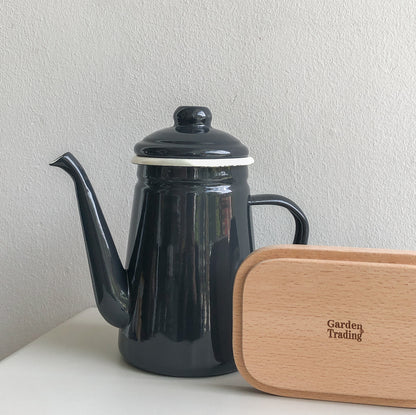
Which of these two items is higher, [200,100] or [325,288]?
[200,100]

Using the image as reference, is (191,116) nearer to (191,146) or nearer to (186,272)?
(191,146)

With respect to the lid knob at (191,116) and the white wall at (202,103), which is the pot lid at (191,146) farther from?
the white wall at (202,103)

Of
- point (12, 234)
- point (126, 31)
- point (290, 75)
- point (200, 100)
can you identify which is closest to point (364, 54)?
point (290, 75)

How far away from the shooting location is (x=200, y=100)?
0.79 meters

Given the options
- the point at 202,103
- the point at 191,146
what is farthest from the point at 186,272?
the point at 202,103

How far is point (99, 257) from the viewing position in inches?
23.8

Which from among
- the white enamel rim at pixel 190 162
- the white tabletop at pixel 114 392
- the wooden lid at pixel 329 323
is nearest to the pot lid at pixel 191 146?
the white enamel rim at pixel 190 162

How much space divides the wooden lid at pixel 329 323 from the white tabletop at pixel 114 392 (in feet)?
0.07

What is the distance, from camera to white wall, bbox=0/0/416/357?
29.6 inches

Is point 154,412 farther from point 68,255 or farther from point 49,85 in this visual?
point 49,85

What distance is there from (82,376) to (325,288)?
10.7 inches

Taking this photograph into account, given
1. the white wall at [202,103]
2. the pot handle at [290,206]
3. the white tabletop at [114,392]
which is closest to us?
the white tabletop at [114,392]

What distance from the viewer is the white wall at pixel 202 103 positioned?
75 cm

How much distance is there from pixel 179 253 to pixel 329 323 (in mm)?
167
